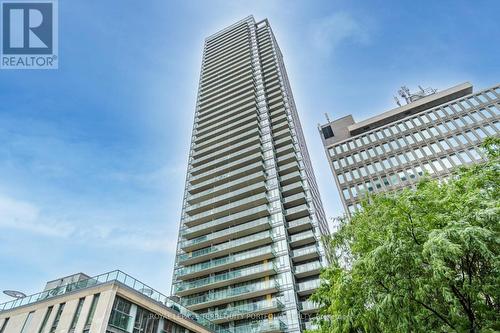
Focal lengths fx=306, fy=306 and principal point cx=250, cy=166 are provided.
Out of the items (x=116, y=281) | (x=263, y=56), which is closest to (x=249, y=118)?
(x=263, y=56)

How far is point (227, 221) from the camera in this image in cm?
4350

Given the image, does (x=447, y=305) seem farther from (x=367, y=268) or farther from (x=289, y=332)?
(x=289, y=332)

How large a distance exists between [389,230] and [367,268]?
1.40m

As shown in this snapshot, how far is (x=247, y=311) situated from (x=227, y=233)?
11.1 m

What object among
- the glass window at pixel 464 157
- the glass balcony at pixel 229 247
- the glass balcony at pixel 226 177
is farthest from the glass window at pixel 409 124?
the glass balcony at pixel 229 247

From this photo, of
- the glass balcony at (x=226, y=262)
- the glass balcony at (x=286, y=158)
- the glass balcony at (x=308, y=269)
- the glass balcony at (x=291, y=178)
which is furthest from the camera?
the glass balcony at (x=286, y=158)

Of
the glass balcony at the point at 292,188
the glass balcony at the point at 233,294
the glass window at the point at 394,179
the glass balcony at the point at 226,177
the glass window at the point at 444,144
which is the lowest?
the glass balcony at the point at 233,294

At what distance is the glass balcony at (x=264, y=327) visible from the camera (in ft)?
99.7

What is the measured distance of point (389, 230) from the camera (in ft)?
32.0

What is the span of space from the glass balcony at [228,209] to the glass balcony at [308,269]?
1079cm

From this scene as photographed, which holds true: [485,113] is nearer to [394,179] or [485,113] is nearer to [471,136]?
[471,136]

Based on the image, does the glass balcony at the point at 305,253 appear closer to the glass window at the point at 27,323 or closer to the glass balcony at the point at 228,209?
the glass balcony at the point at 228,209

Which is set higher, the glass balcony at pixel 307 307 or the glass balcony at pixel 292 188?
the glass balcony at pixel 292 188

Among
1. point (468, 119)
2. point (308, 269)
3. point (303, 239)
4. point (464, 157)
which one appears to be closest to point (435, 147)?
point (464, 157)
